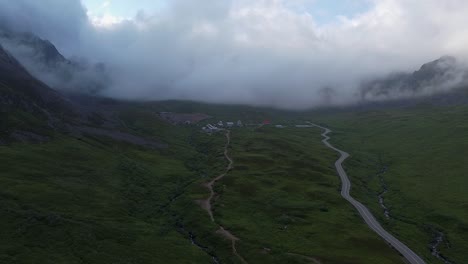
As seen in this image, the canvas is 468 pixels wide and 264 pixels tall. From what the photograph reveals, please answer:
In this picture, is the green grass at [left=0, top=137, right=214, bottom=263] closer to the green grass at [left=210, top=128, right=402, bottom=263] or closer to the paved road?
the green grass at [left=210, top=128, right=402, bottom=263]

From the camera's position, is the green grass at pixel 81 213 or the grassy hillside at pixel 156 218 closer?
the green grass at pixel 81 213

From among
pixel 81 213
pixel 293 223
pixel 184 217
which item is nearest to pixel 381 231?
pixel 293 223

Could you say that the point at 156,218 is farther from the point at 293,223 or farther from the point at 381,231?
the point at 381,231

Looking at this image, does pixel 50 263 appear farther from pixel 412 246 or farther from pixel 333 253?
pixel 412 246

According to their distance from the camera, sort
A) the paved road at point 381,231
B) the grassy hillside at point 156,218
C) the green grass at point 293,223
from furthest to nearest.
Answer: the paved road at point 381,231 → the green grass at point 293,223 → the grassy hillside at point 156,218

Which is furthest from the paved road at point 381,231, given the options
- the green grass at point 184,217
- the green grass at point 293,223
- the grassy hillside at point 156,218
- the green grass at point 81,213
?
the green grass at point 81,213

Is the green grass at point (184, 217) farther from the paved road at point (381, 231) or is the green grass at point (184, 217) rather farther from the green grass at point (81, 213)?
the paved road at point (381, 231)

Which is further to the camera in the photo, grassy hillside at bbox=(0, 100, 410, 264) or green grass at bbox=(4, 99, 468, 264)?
green grass at bbox=(4, 99, 468, 264)

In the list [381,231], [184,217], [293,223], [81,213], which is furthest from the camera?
[184,217]

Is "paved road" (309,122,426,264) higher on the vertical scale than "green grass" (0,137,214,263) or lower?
lower

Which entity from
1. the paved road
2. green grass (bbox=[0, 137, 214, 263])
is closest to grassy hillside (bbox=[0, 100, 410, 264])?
green grass (bbox=[0, 137, 214, 263])

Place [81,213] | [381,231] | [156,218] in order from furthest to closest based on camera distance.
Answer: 1. [156,218]
2. [381,231]
3. [81,213]

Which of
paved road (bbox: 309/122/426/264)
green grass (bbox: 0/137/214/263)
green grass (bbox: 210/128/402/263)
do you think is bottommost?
paved road (bbox: 309/122/426/264)

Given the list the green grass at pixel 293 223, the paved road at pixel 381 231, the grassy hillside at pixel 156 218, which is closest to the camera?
the grassy hillside at pixel 156 218
